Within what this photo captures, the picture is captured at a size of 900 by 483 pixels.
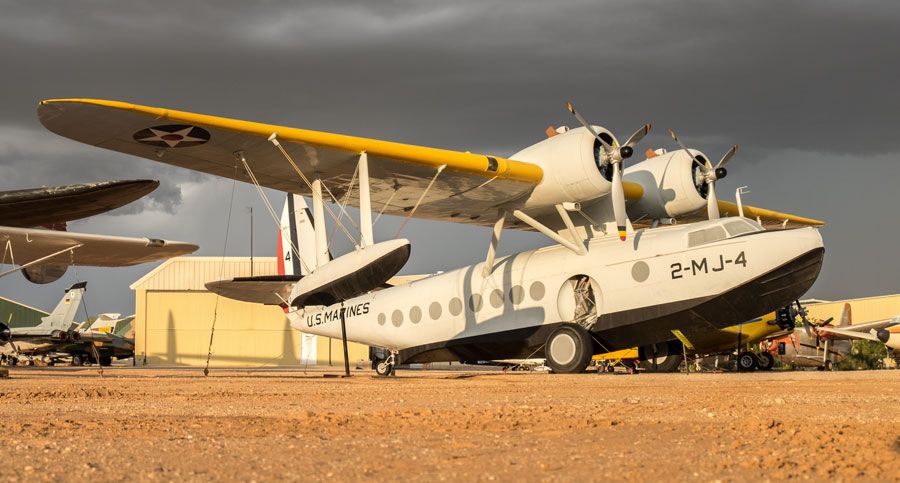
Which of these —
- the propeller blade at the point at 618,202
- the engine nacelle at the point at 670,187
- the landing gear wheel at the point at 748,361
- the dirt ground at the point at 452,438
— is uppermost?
the engine nacelle at the point at 670,187

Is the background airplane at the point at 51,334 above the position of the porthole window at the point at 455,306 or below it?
above

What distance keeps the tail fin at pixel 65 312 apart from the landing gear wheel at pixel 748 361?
3417cm

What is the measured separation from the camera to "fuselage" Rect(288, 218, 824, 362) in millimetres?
15820

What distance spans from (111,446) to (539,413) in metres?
3.75

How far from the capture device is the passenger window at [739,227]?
1624 cm

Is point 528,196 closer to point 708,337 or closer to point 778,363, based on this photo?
point 708,337

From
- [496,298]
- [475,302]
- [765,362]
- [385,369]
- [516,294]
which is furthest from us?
[765,362]

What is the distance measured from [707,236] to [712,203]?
3701mm

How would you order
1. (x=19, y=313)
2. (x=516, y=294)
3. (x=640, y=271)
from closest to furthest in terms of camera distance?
(x=640, y=271)
(x=516, y=294)
(x=19, y=313)

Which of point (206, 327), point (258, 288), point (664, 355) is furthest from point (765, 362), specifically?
point (206, 327)

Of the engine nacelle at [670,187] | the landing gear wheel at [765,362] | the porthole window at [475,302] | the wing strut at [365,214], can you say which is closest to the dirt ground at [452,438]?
the wing strut at [365,214]

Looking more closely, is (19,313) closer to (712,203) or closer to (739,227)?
(712,203)

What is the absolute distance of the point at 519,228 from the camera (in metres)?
20.9

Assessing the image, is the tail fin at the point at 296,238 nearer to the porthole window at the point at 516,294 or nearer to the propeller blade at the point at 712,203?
the porthole window at the point at 516,294
